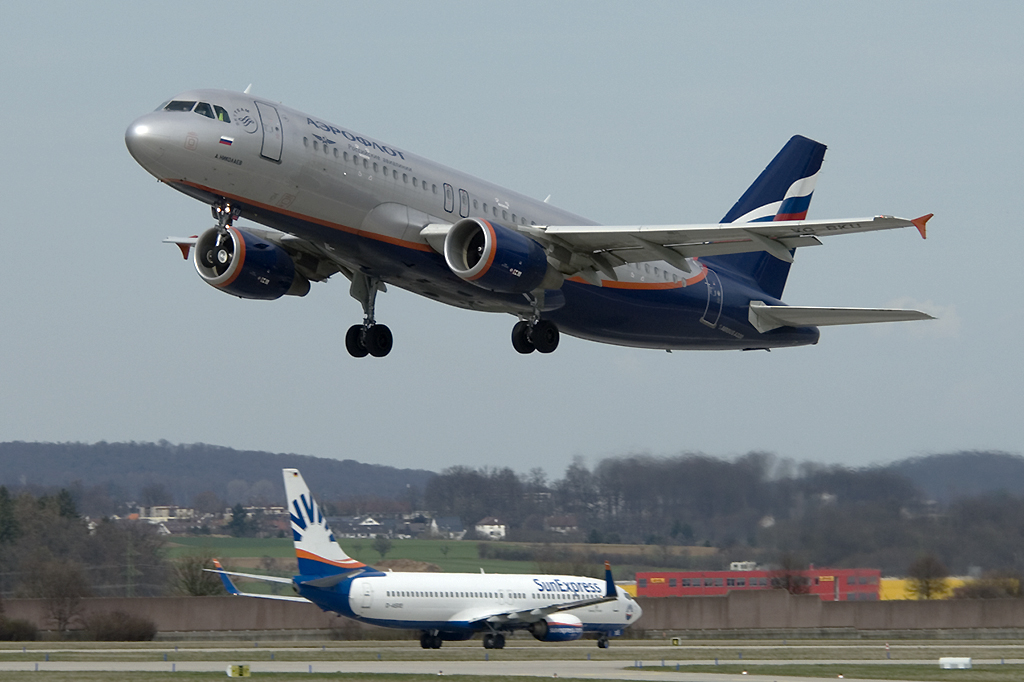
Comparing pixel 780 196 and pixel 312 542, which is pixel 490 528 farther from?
pixel 780 196

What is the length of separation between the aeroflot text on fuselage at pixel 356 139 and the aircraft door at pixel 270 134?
0.90 m

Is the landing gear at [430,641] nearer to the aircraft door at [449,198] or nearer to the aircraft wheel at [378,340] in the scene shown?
the aircraft wheel at [378,340]

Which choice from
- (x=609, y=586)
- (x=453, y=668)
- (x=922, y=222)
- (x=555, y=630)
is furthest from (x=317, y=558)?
(x=922, y=222)

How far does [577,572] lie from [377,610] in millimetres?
16356

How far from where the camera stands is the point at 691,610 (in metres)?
56.6

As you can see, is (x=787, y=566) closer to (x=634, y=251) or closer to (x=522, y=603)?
(x=522, y=603)

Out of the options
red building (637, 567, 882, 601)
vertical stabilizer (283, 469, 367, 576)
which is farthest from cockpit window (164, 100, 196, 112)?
red building (637, 567, 882, 601)

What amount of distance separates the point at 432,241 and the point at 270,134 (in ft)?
14.2

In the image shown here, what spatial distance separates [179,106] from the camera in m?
27.5

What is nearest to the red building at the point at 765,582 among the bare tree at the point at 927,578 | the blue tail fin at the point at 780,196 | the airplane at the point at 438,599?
the bare tree at the point at 927,578

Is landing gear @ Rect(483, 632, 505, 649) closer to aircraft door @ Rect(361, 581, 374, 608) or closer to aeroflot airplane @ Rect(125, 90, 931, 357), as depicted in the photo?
aircraft door @ Rect(361, 581, 374, 608)

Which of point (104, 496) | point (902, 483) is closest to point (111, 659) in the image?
point (902, 483)

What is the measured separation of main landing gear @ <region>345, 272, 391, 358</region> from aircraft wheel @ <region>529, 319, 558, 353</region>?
12.7 feet

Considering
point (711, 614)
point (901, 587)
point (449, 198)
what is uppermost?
point (449, 198)
